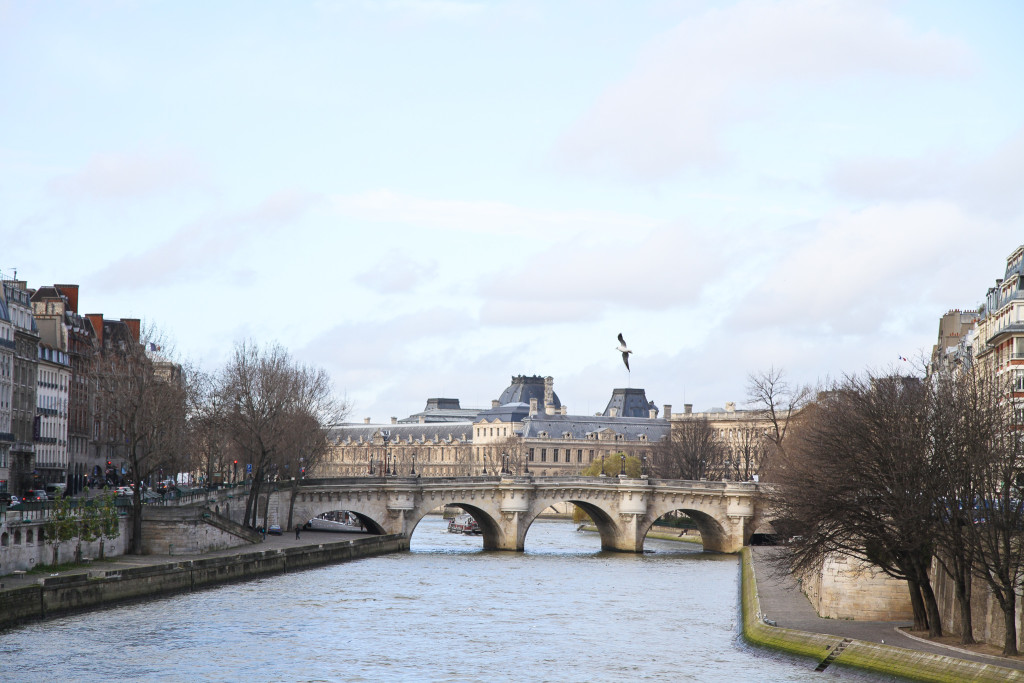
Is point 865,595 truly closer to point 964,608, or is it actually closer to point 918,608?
point 918,608

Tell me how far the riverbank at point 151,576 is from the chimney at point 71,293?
35.0 meters

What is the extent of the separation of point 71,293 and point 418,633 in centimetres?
6905

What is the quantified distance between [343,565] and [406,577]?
23.9 ft

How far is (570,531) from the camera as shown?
139 m

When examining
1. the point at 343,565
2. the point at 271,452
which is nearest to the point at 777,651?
the point at 343,565

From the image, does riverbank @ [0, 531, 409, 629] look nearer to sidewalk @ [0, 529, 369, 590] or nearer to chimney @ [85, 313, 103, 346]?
sidewalk @ [0, 529, 369, 590]

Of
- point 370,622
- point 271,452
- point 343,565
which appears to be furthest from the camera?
point 271,452

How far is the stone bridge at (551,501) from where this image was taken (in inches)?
3826

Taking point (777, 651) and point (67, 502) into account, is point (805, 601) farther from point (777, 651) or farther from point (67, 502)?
point (67, 502)

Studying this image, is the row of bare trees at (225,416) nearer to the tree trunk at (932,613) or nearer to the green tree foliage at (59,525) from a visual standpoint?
the green tree foliage at (59,525)

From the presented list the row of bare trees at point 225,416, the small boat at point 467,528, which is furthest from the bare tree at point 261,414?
the small boat at point 467,528

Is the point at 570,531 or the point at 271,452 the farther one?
the point at 570,531

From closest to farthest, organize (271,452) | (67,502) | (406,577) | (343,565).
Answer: (67,502) < (406,577) < (343,565) < (271,452)

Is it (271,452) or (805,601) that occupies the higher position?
(271,452)
